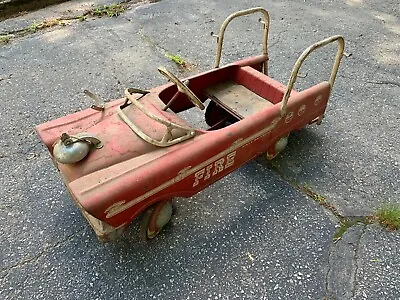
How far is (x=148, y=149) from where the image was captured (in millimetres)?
2307

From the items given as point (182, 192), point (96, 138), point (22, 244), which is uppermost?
point (96, 138)

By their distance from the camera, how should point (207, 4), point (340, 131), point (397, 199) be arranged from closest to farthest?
point (397, 199) → point (340, 131) → point (207, 4)

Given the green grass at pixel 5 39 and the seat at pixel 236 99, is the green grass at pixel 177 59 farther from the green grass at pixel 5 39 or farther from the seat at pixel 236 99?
the green grass at pixel 5 39

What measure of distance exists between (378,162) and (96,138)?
2.06 meters

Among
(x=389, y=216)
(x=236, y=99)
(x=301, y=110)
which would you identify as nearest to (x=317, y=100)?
(x=301, y=110)

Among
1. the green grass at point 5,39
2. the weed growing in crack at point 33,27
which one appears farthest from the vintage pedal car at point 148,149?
the weed growing in crack at point 33,27

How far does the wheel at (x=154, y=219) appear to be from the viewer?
2.37 meters

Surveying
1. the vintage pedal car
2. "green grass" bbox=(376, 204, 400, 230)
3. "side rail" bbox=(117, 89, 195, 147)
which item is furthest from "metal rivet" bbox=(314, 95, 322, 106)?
"side rail" bbox=(117, 89, 195, 147)

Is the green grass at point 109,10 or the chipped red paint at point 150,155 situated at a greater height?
the chipped red paint at point 150,155

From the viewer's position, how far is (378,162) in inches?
122

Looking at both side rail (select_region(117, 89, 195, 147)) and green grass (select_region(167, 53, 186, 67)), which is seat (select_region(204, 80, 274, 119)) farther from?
green grass (select_region(167, 53, 186, 67))

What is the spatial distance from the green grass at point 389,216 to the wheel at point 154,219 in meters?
1.34

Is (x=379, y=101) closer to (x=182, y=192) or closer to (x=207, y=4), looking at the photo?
(x=182, y=192)

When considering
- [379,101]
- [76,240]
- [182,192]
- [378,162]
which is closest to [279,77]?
[379,101]
